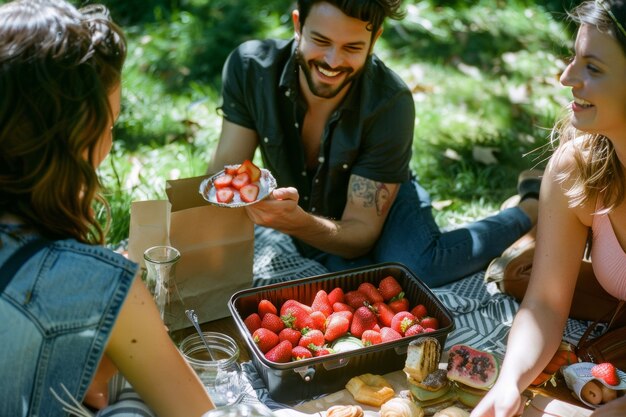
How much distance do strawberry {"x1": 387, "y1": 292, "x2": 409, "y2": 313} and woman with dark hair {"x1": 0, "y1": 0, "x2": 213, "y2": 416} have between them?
2.92ft

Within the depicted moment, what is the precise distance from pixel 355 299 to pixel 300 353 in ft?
1.01

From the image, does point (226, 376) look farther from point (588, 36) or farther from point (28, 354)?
point (588, 36)

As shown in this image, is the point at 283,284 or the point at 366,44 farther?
the point at 366,44

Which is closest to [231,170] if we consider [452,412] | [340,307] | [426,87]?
[340,307]

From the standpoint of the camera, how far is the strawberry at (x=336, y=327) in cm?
202

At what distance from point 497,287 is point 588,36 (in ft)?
3.66

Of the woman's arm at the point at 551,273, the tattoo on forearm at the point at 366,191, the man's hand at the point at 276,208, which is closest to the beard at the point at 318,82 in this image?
the tattoo on forearm at the point at 366,191

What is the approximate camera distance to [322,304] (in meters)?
2.12

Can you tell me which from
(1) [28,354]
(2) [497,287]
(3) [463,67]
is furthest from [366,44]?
(3) [463,67]

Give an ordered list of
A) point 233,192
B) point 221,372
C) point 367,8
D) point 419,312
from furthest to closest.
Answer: point 367,8
point 233,192
point 419,312
point 221,372

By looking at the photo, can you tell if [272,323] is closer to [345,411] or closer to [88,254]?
[345,411]

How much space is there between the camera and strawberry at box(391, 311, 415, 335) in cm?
201

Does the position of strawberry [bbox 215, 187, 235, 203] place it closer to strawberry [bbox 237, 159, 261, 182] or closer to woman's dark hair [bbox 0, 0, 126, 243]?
strawberry [bbox 237, 159, 261, 182]

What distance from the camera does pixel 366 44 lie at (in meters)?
2.43
